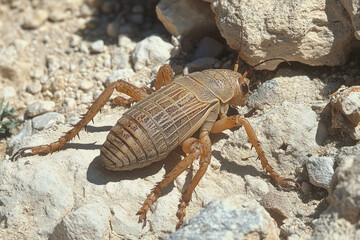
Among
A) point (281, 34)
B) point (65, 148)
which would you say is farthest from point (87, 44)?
point (281, 34)

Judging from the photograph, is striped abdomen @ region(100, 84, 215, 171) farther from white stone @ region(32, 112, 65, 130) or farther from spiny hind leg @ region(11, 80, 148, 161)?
white stone @ region(32, 112, 65, 130)

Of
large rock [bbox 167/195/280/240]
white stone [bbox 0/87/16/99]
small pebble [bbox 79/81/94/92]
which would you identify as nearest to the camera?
large rock [bbox 167/195/280/240]

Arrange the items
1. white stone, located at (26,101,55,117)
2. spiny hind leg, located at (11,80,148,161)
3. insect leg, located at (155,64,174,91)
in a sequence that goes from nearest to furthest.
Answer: spiny hind leg, located at (11,80,148,161) → insect leg, located at (155,64,174,91) → white stone, located at (26,101,55,117)

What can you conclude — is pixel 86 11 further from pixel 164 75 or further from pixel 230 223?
pixel 230 223

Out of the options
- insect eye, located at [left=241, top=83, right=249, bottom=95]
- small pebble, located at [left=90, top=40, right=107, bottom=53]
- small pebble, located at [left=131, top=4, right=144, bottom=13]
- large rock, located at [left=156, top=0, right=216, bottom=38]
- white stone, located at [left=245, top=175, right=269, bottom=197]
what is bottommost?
white stone, located at [left=245, top=175, right=269, bottom=197]

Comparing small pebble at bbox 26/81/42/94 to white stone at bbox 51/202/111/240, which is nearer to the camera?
white stone at bbox 51/202/111/240

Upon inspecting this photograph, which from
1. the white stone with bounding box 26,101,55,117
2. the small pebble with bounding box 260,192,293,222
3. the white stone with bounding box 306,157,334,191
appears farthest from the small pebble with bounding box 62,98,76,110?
the white stone with bounding box 306,157,334,191

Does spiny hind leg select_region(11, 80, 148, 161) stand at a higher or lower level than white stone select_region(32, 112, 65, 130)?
higher

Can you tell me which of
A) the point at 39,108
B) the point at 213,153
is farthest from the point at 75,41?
the point at 213,153
